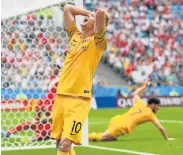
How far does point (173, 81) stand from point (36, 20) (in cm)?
1498

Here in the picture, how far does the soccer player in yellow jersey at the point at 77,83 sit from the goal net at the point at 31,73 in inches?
141

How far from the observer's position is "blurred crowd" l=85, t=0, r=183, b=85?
80.7 feet

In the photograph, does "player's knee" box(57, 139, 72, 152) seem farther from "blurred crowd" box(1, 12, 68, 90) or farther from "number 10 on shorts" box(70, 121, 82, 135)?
"blurred crowd" box(1, 12, 68, 90)

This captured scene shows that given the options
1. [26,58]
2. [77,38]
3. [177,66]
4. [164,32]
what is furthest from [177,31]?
[77,38]

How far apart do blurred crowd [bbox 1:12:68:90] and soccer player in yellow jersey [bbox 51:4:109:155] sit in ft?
13.4

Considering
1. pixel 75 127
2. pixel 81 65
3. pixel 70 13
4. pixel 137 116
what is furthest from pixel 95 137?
pixel 75 127

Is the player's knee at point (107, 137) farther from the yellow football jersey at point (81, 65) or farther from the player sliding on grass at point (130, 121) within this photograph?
the yellow football jersey at point (81, 65)

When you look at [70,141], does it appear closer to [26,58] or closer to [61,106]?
[61,106]

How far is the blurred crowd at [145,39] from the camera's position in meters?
24.6

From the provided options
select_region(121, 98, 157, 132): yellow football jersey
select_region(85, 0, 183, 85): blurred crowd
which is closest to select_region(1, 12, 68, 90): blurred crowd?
select_region(121, 98, 157, 132): yellow football jersey

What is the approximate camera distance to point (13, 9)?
26.1 feet

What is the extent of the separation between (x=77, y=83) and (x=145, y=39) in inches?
836

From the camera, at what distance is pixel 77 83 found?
5824 millimetres

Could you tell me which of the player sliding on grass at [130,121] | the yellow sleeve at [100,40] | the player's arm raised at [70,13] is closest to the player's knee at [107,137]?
the player sliding on grass at [130,121]
